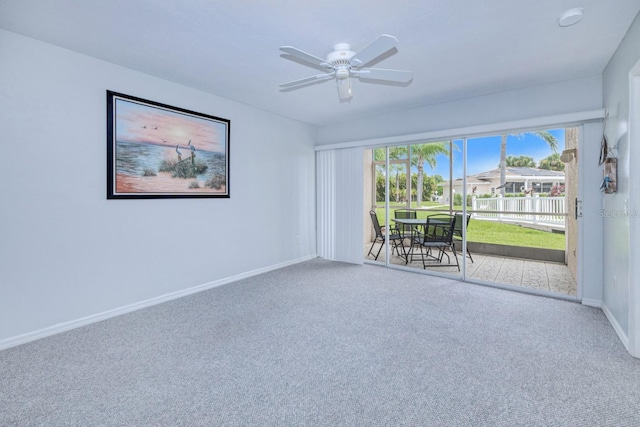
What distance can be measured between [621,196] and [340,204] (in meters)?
3.49

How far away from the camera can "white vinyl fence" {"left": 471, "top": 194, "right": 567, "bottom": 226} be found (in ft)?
16.5

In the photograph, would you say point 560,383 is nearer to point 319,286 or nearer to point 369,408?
A: point 369,408

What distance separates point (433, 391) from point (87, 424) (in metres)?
1.93

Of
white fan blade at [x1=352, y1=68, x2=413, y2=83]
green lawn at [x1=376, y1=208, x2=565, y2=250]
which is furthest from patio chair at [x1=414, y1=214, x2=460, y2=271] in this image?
white fan blade at [x1=352, y1=68, x2=413, y2=83]

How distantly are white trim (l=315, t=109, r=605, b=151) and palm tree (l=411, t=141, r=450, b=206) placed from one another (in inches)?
61.2

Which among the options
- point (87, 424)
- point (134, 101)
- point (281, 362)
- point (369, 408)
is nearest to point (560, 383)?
point (369, 408)

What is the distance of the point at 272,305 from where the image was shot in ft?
10.6

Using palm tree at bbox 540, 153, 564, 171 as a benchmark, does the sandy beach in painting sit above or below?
below

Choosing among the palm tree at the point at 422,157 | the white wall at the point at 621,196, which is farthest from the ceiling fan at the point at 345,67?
the palm tree at the point at 422,157

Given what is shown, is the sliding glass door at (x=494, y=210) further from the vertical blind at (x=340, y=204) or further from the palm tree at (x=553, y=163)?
the vertical blind at (x=340, y=204)

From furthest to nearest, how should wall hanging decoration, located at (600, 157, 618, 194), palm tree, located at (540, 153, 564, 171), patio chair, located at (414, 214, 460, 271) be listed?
palm tree, located at (540, 153, 564, 171) → patio chair, located at (414, 214, 460, 271) → wall hanging decoration, located at (600, 157, 618, 194)

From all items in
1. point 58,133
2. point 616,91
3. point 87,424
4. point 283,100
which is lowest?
point 87,424

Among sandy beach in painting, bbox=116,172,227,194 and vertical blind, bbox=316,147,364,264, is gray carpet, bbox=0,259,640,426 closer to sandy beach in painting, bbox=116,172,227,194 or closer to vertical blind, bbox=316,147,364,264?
sandy beach in painting, bbox=116,172,227,194

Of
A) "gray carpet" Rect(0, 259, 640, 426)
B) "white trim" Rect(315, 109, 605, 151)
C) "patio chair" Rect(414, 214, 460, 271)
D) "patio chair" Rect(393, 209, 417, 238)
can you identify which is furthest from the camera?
"patio chair" Rect(393, 209, 417, 238)
